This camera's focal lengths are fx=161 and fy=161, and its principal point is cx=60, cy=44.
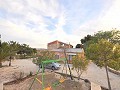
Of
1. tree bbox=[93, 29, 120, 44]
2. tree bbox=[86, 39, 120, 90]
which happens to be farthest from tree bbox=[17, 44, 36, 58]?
tree bbox=[86, 39, 120, 90]

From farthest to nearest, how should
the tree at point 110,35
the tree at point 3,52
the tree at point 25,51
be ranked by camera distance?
the tree at point 25,51 → the tree at point 110,35 → the tree at point 3,52

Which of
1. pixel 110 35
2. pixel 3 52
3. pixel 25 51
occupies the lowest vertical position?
pixel 3 52

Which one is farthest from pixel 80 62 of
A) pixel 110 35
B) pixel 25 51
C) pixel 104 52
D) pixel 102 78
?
pixel 25 51

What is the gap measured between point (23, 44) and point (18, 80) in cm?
4341

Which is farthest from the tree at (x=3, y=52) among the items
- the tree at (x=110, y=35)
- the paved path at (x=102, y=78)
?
the tree at (x=110, y=35)

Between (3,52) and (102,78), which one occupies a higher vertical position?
(3,52)

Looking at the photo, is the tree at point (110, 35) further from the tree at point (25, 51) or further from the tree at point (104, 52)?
the tree at point (104, 52)

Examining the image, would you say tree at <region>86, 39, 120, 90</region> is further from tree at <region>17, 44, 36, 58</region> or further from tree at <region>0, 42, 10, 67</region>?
tree at <region>17, 44, 36, 58</region>

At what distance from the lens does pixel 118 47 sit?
1367 centimetres

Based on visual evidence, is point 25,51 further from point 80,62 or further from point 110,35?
point 80,62

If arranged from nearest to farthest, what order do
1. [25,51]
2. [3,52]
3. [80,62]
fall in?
[80,62], [3,52], [25,51]

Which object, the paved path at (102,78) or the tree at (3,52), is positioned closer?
the paved path at (102,78)

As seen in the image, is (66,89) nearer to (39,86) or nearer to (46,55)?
(39,86)

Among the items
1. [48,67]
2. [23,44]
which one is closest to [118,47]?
[48,67]
